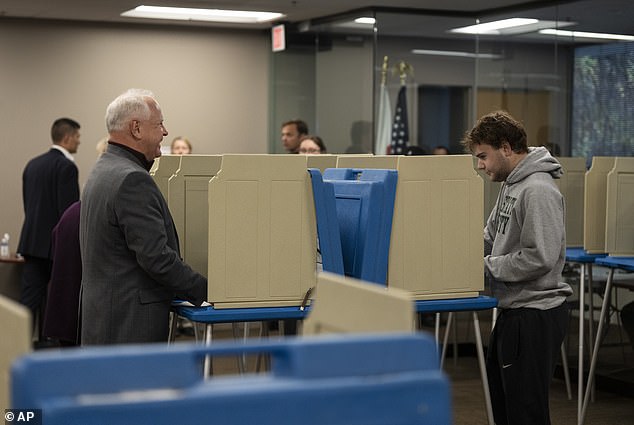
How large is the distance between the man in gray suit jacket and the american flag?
17.1 feet

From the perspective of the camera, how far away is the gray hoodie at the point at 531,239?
3227mm

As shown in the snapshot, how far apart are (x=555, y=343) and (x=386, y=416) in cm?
224

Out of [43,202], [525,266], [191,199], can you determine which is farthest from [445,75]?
[525,266]

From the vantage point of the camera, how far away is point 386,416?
A: 124 cm

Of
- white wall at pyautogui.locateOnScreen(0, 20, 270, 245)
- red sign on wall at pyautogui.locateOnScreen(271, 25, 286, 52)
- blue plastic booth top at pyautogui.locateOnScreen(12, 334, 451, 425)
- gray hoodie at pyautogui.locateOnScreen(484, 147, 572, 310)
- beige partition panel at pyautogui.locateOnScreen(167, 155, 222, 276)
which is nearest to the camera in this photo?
blue plastic booth top at pyautogui.locateOnScreen(12, 334, 451, 425)

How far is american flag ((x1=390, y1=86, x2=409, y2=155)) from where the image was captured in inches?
330

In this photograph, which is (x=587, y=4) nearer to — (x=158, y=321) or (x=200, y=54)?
(x=200, y=54)

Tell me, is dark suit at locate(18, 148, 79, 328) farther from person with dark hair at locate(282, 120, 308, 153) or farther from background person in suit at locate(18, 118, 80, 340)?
person with dark hair at locate(282, 120, 308, 153)

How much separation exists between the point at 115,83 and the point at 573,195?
15.8 feet

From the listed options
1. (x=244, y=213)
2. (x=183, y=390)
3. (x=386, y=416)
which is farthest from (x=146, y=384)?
(x=244, y=213)

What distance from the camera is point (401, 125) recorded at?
332 inches

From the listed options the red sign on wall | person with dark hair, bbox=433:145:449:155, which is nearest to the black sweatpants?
person with dark hair, bbox=433:145:449:155

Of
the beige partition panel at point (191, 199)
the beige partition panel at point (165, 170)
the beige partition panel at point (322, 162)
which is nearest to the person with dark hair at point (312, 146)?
the beige partition panel at point (322, 162)

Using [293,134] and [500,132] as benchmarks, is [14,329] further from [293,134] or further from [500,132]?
[293,134]
